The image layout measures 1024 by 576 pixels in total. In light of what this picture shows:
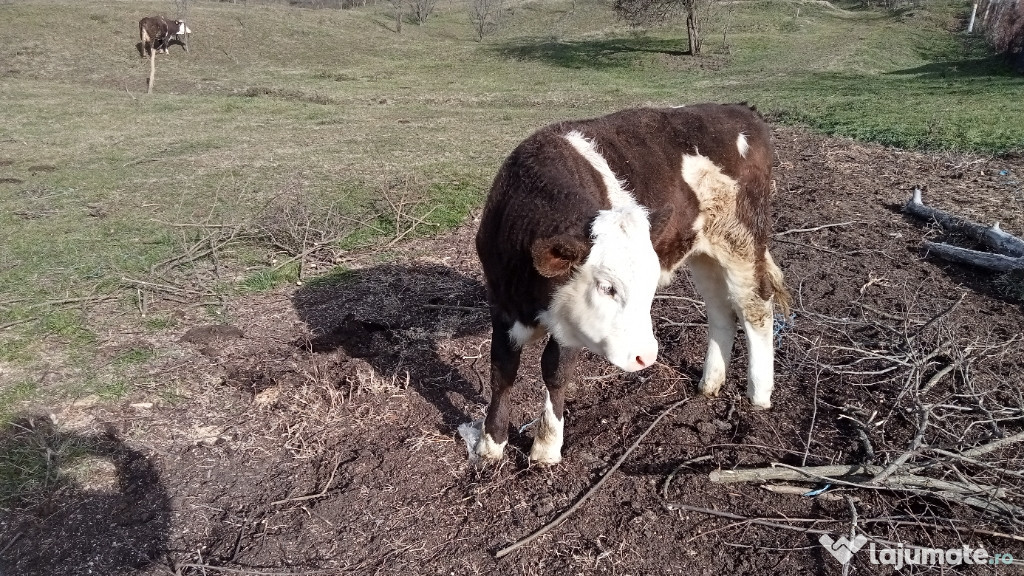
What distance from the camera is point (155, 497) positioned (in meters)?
3.88

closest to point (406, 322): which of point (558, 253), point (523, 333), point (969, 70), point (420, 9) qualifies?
point (523, 333)

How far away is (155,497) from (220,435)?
2.03 ft

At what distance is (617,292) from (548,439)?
50.0 inches

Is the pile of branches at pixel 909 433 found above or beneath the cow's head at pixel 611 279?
beneath

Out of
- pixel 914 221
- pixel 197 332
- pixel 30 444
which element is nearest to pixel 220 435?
pixel 30 444

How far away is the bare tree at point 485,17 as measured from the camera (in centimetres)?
4284

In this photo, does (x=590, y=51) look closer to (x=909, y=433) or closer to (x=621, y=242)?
(x=909, y=433)

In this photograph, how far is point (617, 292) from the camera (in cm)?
312

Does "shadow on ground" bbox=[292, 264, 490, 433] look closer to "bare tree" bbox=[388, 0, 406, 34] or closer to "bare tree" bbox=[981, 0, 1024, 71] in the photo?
"bare tree" bbox=[981, 0, 1024, 71]

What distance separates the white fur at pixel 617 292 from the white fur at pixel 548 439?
2.44ft

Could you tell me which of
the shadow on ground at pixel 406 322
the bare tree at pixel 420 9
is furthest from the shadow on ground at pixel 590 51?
the shadow on ground at pixel 406 322

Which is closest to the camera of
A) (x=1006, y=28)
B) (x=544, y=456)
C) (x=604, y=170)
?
(x=604, y=170)

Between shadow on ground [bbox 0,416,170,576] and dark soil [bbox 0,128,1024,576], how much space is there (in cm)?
1

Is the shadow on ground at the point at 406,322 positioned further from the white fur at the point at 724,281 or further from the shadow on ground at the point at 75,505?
the white fur at the point at 724,281
